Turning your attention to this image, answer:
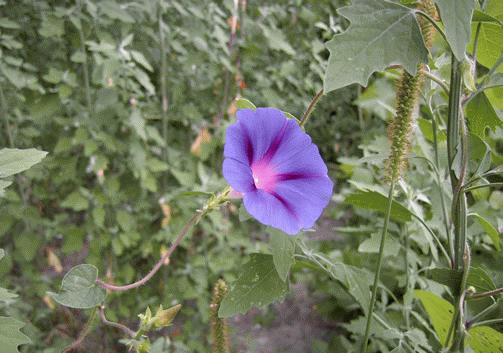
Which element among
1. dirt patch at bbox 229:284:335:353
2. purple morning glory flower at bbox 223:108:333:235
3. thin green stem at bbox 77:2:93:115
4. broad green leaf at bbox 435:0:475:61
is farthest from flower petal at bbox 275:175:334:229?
dirt patch at bbox 229:284:335:353

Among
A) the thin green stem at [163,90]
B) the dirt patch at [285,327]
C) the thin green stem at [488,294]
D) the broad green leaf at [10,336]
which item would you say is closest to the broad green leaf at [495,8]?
the thin green stem at [488,294]

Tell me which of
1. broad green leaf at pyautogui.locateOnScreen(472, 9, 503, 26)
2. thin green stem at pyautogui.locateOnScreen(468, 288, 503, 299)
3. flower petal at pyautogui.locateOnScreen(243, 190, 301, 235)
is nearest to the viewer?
flower petal at pyautogui.locateOnScreen(243, 190, 301, 235)

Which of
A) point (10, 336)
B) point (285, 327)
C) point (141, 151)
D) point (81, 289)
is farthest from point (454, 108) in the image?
point (285, 327)

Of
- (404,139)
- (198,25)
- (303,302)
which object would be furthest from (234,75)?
(404,139)

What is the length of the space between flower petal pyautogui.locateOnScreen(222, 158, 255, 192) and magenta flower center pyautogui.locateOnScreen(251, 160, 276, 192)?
7 cm

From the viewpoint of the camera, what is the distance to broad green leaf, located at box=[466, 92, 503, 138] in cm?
102

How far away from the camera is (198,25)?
2193 mm

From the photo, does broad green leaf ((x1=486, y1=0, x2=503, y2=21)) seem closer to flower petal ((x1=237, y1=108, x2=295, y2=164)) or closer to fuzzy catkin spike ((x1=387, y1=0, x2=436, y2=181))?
fuzzy catkin spike ((x1=387, y1=0, x2=436, y2=181))

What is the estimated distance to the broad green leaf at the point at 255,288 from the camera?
906 millimetres

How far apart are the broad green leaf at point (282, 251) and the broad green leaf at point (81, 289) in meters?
0.25

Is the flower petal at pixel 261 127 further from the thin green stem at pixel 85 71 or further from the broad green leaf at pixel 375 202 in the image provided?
the thin green stem at pixel 85 71

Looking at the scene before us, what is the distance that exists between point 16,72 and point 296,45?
5.04 feet

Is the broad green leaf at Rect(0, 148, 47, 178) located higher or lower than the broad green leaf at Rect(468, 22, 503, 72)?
lower

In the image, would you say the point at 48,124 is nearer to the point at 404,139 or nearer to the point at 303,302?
the point at 303,302
